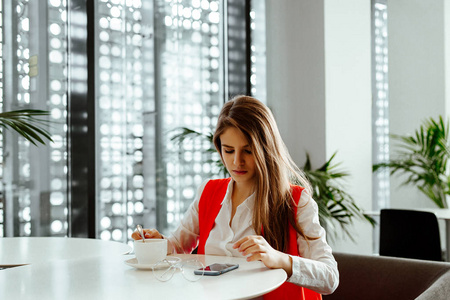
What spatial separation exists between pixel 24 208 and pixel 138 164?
2.83 ft


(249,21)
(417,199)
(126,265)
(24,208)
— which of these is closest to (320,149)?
(249,21)

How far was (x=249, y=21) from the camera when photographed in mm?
4750

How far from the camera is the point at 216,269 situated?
53.3 inches

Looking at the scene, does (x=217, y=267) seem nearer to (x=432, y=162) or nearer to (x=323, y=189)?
(x=323, y=189)

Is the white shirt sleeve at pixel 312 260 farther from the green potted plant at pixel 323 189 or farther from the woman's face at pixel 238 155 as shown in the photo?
the green potted plant at pixel 323 189

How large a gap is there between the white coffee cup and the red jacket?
37 cm

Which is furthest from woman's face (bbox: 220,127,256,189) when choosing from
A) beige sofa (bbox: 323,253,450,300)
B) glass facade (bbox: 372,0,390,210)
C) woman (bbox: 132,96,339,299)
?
glass facade (bbox: 372,0,390,210)

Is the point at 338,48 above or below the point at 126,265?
above

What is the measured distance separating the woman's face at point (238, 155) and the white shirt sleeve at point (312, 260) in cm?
19

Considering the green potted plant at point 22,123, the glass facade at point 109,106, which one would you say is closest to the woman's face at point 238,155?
the green potted plant at point 22,123

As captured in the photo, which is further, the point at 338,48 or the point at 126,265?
the point at 338,48

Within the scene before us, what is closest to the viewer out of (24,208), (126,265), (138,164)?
(126,265)

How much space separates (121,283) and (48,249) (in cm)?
81

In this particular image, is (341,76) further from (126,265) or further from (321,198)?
(126,265)
